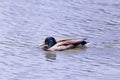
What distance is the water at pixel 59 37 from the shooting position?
16469 millimetres

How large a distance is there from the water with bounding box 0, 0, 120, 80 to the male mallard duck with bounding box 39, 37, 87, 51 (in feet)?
0.61

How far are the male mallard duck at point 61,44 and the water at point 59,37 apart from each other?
0.61 ft

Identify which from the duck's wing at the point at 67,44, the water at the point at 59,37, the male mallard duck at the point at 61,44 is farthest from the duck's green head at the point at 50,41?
the water at the point at 59,37

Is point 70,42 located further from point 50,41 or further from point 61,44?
point 50,41

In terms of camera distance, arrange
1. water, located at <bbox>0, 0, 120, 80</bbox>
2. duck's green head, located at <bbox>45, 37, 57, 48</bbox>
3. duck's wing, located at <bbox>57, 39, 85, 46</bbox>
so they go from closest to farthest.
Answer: water, located at <bbox>0, 0, 120, 80</bbox> < duck's wing, located at <bbox>57, 39, 85, 46</bbox> < duck's green head, located at <bbox>45, 37, 57, 48</bbox>

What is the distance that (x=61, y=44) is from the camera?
19.6 meters

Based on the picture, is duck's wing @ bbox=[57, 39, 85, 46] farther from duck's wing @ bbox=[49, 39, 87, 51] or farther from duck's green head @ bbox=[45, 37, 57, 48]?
duck's green head @ bbox=[45, 37, 57, 48]

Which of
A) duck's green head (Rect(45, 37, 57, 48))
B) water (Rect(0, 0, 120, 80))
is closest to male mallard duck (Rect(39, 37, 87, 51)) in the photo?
duck's green head (Rect(45, 37, 57, 48))

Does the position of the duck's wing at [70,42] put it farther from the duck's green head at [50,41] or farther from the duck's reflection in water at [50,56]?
the duck's reflection in water at [50,56]

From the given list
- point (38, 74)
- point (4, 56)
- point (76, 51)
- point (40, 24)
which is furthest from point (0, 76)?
point (40, 24)

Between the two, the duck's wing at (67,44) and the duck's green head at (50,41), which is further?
the duck's green head at (50,41)

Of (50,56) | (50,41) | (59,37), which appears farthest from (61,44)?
(59,37)

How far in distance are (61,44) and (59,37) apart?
132 centimetres

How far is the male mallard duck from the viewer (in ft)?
64.1
